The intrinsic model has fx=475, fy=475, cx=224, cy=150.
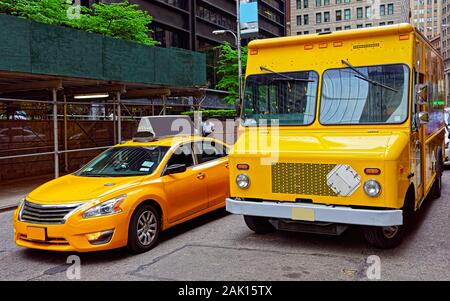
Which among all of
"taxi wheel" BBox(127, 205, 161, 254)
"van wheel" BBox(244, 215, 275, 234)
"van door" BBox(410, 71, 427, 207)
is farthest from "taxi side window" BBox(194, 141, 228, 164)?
"van door" BBox(410, 71, 427, 207)

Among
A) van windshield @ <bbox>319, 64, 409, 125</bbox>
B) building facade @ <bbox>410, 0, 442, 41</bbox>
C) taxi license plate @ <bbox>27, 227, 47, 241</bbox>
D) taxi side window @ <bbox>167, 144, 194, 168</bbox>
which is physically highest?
building facade @ <bbox>410, 0, 442, 41</bbox>

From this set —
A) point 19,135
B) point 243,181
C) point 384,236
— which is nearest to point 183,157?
point 243,181

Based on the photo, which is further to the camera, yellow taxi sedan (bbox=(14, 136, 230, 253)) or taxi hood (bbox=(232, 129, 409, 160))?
yellow taxi sedan (bbox=(14, 136, 230, 253))

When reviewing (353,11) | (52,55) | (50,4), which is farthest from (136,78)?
(353,11)

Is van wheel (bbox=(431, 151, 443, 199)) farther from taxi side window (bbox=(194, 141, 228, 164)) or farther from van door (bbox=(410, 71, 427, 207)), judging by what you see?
taxi side window (bbox=(194, 141, 228, 164))

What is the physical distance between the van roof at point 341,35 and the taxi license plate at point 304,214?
8.61 ft

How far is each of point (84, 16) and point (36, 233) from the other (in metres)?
18.5

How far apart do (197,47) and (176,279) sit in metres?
40.6

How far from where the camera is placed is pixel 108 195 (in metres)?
6.24

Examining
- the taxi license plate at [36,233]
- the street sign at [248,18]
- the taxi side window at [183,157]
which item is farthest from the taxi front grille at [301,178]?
the street sign at [248,18]

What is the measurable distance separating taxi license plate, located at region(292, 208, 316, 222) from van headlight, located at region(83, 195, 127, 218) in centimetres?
225

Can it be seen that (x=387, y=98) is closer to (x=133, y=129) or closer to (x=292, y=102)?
(x=292, y=102)

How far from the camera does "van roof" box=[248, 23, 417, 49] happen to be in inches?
255
